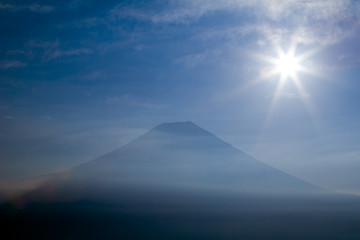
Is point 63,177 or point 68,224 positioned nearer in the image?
point 68,224

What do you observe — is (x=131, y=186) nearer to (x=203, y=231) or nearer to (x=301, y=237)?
(x=203, y=231)

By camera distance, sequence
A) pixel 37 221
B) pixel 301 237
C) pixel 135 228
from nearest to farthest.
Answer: pixel 301 237 < pixel 135 228 < pixel 37 221

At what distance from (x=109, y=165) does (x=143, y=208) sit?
102 m

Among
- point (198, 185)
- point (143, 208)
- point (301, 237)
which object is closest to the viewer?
point (301, 237)

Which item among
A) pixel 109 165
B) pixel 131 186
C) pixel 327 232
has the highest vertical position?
pixel 109 165

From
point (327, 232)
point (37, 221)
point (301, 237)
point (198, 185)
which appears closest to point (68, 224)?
point (37, 221)

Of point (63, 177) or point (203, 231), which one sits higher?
point (63, 177)

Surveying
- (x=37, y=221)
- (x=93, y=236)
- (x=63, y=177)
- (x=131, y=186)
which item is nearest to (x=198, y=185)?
(x=131, y=186)

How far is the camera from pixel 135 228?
60156 millimetres

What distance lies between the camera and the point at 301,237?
159 ft

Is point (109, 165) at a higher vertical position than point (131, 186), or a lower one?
higher

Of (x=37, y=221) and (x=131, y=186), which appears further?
(x=131, y=186)

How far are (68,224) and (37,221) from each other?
25.7ft

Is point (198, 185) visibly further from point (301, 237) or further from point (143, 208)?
point (301, 237)
